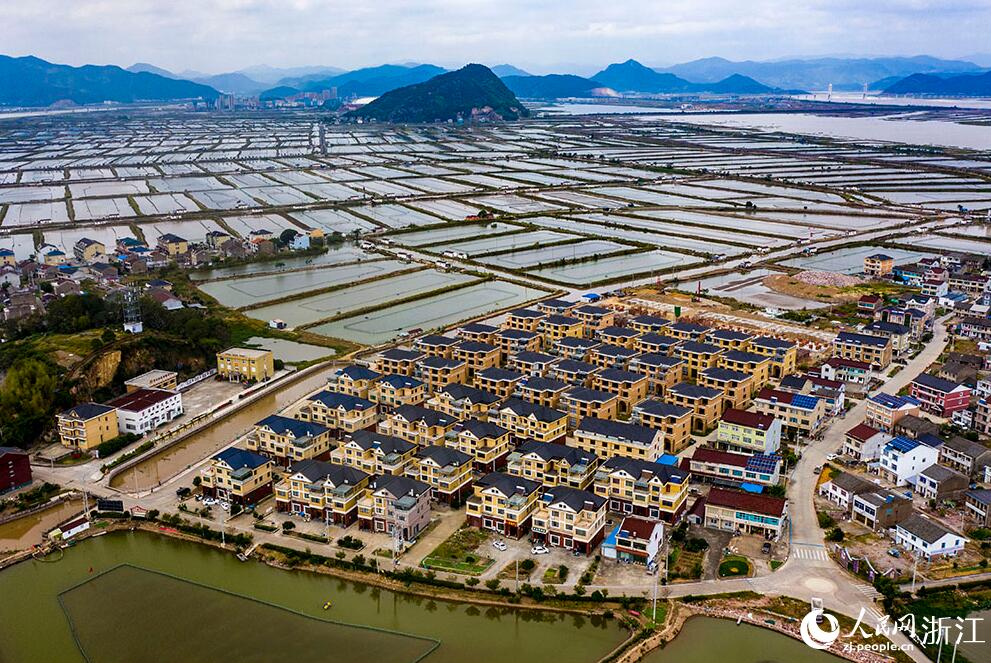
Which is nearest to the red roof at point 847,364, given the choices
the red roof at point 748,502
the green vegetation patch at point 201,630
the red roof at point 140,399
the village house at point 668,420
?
the village house at point 668,420

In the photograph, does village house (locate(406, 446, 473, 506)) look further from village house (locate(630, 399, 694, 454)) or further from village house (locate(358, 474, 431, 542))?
village house (locate(630, 399, 694, 454))

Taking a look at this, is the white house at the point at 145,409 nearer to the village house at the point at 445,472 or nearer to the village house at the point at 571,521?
the village house at the point at 445,472

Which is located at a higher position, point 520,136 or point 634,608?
point 520,136

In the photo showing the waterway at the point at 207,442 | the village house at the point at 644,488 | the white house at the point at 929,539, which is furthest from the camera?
the waterway at the point at 207,442

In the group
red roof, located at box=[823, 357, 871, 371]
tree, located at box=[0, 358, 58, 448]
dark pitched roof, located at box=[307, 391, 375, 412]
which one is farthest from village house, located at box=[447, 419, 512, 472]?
red roof, located at box=[823, 357, 871, 371]

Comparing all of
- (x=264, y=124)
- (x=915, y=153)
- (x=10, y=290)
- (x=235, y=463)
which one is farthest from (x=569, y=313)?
(x=264, y=124)

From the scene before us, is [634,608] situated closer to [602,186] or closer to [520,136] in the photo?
[602,186]
